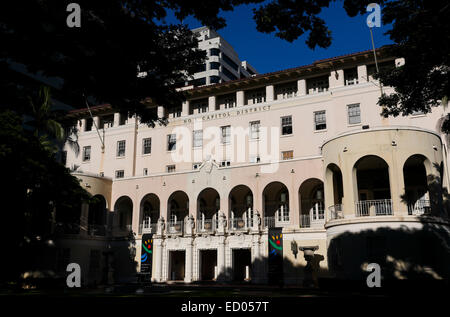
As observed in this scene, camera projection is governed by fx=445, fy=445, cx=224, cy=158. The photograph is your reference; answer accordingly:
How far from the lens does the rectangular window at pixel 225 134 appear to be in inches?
1587

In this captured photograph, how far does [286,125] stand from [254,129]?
2.95 metres

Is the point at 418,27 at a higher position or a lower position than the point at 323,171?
higher

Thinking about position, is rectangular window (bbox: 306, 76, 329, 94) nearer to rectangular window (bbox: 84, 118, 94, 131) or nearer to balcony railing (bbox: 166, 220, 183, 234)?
balcony railing (bbox: 166, 220, 183, 234)

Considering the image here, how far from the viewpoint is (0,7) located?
9680 mm

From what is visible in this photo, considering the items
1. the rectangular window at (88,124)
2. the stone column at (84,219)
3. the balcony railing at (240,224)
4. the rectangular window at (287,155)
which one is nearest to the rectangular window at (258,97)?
the rectangular window at (287,155)

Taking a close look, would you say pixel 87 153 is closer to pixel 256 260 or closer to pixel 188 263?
pixel 188 263

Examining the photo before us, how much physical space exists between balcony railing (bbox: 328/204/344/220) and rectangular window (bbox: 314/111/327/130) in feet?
32.5

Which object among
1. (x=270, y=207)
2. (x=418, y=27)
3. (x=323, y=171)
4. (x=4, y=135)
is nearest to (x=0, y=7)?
(x=418, y=27)

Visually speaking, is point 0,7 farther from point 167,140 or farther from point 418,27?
point 167,140

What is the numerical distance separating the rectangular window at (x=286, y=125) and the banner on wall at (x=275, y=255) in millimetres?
10552

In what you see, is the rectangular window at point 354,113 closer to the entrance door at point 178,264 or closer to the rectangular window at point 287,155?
the rectangular window at point 287,155

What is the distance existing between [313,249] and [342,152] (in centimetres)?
673

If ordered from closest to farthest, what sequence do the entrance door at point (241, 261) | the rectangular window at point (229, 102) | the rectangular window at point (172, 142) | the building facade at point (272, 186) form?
the building facade at point (272, 186) < the entrance door at point (241, 261) < the rectangular window at point (229, 102) < the rectangular window at point (172, 142)

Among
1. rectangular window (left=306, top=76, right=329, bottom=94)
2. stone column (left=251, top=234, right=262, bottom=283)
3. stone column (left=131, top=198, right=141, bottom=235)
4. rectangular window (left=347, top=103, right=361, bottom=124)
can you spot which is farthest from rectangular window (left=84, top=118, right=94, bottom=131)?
rectangular window (left=347, top=103, right=361, bottom=124)
